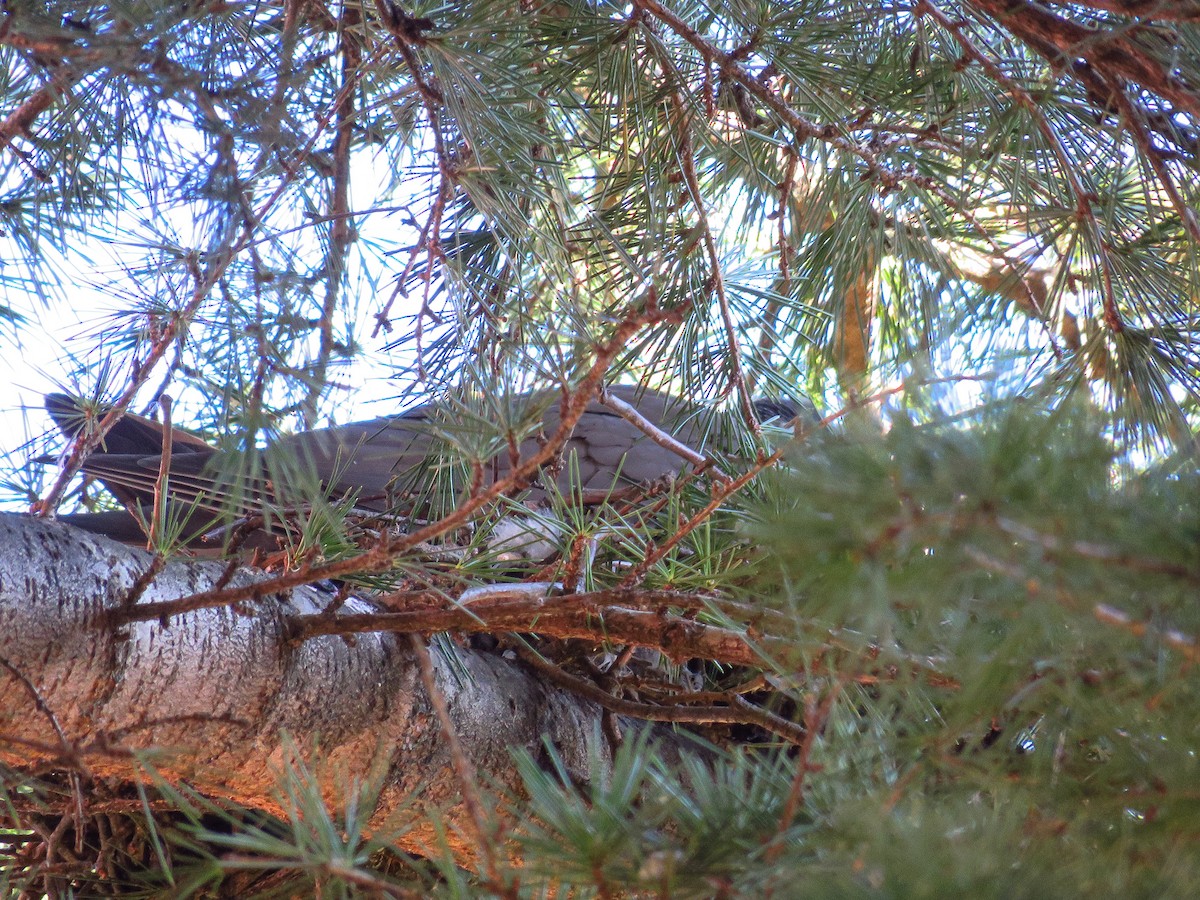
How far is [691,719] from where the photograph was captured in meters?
1.03

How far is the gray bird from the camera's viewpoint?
2.29 feet

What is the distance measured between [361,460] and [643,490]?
0.43 meters

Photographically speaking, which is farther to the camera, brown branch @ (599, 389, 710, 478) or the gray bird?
brown branch @ (599, 389, 710, 478)

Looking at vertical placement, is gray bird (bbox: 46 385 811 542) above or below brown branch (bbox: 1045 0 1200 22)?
below

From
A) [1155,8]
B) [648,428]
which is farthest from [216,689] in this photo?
[1155,8]

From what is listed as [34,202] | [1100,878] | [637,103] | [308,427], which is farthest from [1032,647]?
[34,202]

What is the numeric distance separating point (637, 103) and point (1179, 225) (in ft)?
2.09

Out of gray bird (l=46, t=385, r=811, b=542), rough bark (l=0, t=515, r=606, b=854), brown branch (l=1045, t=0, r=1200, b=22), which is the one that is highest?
brown branch (l=1045, t=0, r=1200, b=22)

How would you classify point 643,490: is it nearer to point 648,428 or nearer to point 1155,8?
point 648,428

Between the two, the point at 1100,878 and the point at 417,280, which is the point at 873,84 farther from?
the point at 1100,878

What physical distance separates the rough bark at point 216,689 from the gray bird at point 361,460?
95 mm

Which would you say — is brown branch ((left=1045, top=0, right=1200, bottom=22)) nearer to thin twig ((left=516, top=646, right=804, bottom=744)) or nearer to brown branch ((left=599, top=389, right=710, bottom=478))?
brown branch ((left=599, top=389, right=710, bottom=478))

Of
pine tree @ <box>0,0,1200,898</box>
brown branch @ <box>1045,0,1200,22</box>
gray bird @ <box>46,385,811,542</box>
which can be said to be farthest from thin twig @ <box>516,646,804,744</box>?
brown branch @ <box>1045,0,1200,22</box>

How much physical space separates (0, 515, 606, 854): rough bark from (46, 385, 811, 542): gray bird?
0.10m
